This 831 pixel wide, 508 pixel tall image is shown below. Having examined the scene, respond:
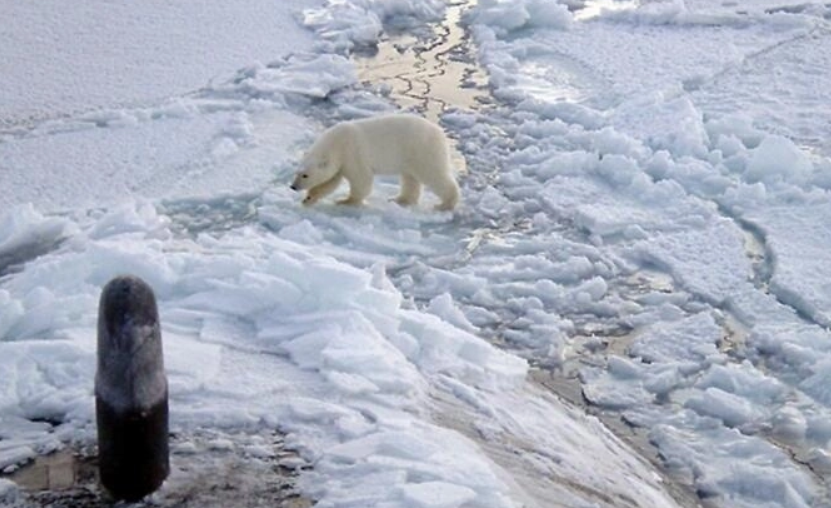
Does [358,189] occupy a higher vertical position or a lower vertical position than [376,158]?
lower

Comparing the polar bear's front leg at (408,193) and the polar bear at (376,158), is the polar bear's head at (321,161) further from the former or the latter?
the polar bear's front leg at (408,193)

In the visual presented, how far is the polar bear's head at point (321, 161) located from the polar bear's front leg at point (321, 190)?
87 millimetres

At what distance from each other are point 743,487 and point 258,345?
1.84 metres

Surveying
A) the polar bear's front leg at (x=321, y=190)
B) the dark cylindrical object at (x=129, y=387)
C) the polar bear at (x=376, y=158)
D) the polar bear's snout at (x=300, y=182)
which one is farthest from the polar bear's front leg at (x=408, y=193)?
the dark cylindrical object at (x=129, y=387)

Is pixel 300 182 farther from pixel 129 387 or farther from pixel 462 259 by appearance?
pixel 129 387

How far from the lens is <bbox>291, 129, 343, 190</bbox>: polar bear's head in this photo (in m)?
6.75

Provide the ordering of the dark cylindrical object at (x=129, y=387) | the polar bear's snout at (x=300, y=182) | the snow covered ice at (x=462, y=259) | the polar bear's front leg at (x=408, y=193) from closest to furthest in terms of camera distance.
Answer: the dark cylindrical object at (x=129, y=387)
the snow covered ice at (x=462, y=259)
the polar bear's snout at (x=300, y=182)
the polar bear's front leg at (x=408, y=193)

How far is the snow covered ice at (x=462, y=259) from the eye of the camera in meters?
4.46

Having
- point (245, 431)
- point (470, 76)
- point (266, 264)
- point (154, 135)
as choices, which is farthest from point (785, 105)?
point (245, 431)

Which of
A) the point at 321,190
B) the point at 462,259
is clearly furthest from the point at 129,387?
the point at 321,190

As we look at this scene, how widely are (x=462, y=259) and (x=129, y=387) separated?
3.06 m

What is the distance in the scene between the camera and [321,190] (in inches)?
272

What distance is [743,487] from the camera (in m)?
4.80

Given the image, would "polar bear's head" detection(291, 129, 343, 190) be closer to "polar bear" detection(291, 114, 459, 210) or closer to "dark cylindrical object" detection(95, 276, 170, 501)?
"polar bear" detection(291, 114, 459, 210)
